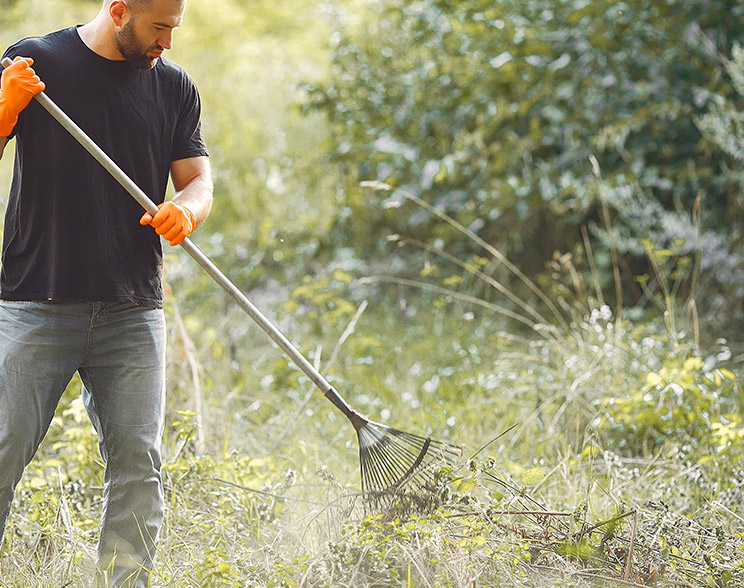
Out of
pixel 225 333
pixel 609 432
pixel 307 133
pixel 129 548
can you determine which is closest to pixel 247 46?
pixel 307 133

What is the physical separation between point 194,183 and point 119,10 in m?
0.47

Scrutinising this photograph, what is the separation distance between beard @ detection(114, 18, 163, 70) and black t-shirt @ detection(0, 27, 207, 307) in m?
0.04

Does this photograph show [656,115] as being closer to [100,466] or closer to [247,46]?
[100,466]

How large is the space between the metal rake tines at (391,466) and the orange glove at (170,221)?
2.52ft

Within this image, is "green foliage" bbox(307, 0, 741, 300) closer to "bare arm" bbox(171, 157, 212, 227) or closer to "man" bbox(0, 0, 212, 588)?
"bare arm" bbox(171, 157, 212, 227)

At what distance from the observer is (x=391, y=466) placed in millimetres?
2402

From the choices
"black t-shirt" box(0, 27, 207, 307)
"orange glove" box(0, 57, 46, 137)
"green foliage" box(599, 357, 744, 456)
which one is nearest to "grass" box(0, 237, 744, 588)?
"green foliage" box(599, 357, 744, 456)

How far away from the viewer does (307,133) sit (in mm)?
7164

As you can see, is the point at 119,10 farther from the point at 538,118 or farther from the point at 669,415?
the point at 538,118

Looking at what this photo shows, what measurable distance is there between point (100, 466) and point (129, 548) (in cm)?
74

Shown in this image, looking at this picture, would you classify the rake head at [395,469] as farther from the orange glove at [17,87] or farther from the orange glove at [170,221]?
the orange glove at [17,87]

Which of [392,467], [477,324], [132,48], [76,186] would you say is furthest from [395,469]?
[477,324]

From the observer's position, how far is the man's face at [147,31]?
6.36 feet

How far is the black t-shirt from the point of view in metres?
1.96
